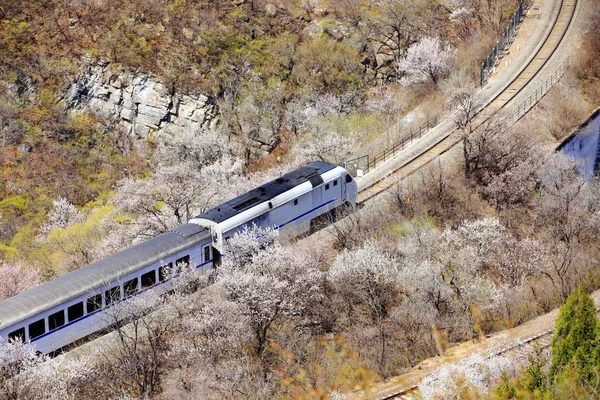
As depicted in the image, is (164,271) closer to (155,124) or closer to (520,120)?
(520,120)

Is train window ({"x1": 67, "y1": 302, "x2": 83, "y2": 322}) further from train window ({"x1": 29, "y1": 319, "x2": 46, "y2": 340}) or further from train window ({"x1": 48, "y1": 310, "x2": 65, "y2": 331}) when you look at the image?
train window ({"x1": 29, "y1": 319, "x2": 46, "y2": 340})

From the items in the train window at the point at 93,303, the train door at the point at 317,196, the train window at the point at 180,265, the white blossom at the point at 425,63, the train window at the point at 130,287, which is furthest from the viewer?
the white blossom at the point at 425,63

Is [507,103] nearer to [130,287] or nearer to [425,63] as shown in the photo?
[425,63]

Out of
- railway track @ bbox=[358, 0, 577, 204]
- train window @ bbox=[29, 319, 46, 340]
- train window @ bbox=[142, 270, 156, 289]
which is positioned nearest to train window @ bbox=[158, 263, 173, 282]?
train window @ bbox=[142, 270, 156, 289]

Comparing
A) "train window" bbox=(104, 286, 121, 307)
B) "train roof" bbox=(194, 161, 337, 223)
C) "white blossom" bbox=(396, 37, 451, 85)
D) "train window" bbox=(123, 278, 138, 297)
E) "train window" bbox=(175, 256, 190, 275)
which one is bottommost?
"train window" bbox=(104, 286, 121, 307)

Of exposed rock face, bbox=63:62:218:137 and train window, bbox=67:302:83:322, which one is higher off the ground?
exposed rock face, bbox=63:62:218:137

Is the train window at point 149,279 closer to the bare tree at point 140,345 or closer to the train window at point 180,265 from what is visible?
the bare tree at point 140,345

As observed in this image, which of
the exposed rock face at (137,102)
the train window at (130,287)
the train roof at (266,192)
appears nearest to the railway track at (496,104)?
the train roof at (266,192)
